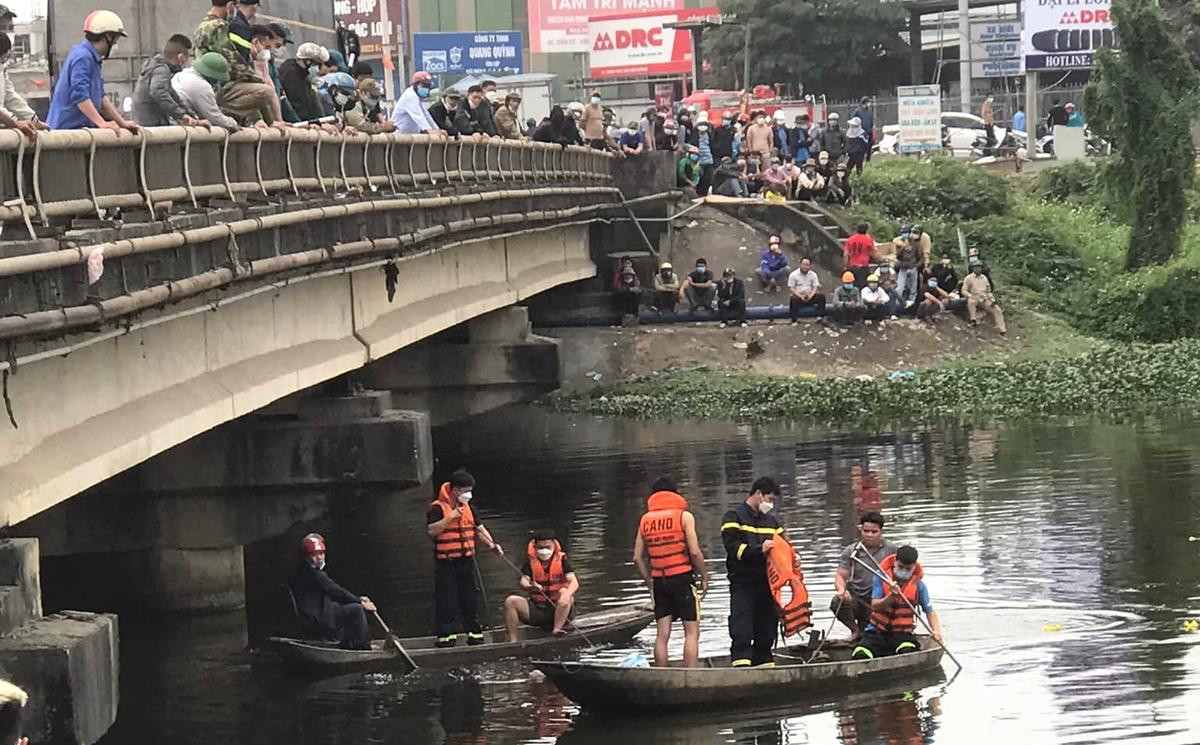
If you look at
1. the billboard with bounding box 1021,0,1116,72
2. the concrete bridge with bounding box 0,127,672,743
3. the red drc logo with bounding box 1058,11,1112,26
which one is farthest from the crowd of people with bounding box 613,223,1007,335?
the red drc logo with bounding box 1058,11,1112,26

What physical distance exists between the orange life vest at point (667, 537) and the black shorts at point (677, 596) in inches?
2.2

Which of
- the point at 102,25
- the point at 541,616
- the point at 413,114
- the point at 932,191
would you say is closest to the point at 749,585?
the point at 541,616

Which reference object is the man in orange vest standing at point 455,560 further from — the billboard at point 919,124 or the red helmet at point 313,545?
the billboard at point 919,124

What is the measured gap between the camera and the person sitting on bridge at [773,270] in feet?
144

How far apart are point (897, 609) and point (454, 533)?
413cm

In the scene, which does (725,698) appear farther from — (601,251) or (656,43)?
(656,43)

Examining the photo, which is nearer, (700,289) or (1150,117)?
(700,289)

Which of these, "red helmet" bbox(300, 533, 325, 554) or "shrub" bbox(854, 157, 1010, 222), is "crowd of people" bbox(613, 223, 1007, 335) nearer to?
"shrub" bbox(854, 157, 1010, 222)

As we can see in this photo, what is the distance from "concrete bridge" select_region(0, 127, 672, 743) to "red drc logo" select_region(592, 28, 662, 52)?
54.2 meters

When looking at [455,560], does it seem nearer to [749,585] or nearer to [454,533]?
[454,533]

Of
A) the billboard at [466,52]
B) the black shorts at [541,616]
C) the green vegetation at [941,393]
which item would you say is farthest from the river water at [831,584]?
the billboard at [466,52]

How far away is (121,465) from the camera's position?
1538 cm

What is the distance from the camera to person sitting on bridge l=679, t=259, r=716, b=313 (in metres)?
43.2

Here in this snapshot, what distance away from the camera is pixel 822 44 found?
82.1 m
